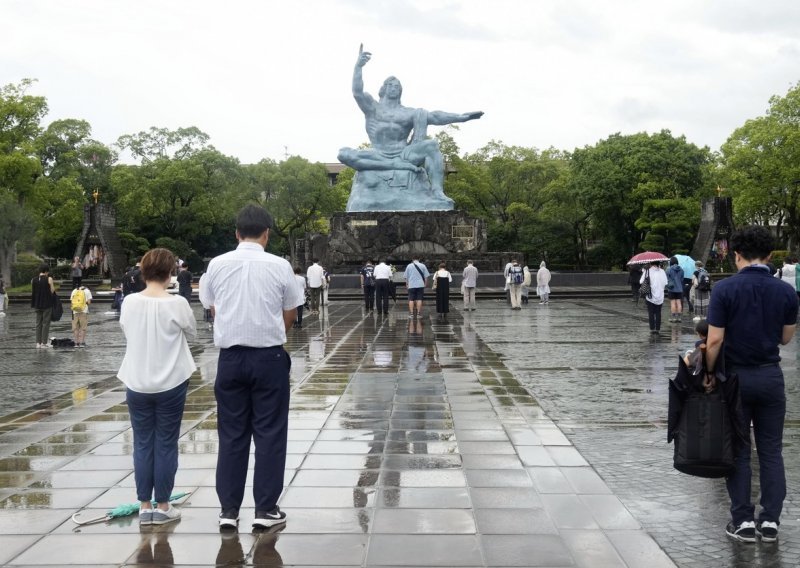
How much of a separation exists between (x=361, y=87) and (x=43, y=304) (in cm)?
2332

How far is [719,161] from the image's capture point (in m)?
48.6

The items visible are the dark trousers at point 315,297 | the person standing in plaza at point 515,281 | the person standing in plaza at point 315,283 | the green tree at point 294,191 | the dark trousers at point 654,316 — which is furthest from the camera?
the green tree at point 294,191

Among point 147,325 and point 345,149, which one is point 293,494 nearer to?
point 147,325

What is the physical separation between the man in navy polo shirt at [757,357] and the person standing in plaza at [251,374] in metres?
2.30

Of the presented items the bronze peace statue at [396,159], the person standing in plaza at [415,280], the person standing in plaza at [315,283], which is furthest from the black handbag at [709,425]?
the bronze peace statue at [396,159]

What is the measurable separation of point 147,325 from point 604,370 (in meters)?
7.61

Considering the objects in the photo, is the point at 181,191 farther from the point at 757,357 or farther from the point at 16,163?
the point at 757,357

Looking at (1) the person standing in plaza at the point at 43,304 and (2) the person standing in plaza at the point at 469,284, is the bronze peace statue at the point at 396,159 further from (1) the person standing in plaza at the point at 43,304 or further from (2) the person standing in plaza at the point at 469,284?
(1) the person standing in plaza at the point at 43,304

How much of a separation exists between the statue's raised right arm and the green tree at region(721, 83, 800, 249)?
18.8 meters

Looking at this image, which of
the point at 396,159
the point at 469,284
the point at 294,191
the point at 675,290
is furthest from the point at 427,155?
the point at 294,191

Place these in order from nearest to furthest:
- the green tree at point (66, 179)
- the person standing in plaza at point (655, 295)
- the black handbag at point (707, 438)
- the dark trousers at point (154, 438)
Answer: the black handbag at point (707, 438)
the dark trousers at point (154, 438)
the person standing in plaza at point (655, 295)
the green tree at point (66, 179)

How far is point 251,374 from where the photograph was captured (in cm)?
468

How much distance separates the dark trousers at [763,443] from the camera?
14.8 ft

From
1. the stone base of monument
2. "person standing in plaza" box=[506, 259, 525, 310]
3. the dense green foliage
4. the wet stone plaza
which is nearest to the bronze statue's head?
the stone base of monument
